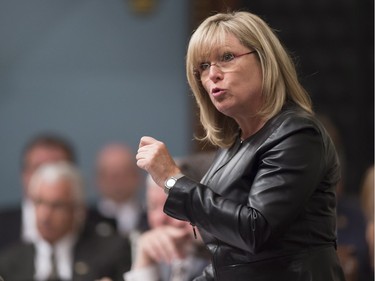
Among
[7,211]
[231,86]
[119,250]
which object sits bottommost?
[7,211]

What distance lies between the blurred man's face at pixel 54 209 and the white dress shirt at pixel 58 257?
4 centimetres

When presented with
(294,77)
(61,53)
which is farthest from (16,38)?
(294,77)

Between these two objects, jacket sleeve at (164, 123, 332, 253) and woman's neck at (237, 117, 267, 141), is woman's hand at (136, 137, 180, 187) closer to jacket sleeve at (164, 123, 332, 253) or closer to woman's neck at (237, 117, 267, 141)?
jacket sleeve at (164, 123, 332, 253)

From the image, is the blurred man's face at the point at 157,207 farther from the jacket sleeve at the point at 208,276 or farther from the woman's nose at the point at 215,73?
the woman's nose at the point at 215,73

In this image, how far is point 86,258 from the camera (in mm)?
4348

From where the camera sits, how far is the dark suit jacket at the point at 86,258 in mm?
3709

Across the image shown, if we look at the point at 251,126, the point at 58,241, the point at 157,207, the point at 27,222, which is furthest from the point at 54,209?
the point at 251,126

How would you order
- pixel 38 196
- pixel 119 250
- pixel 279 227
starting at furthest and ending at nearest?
pixel 38 196 < pixel 119 250 < pixel 279 227

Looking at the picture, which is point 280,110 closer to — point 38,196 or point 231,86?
point 231,86

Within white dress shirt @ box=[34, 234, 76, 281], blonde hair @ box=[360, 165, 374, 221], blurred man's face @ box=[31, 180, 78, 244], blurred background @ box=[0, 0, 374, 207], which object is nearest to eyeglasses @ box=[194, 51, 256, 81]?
blonde hair @ box=[360, 165, 374, 221]

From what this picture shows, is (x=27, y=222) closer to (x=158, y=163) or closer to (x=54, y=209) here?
(x=54, y=209)

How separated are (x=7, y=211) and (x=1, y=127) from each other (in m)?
0.74

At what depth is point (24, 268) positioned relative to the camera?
14.6 ft

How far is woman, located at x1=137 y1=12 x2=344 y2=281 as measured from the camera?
2.19 metres
